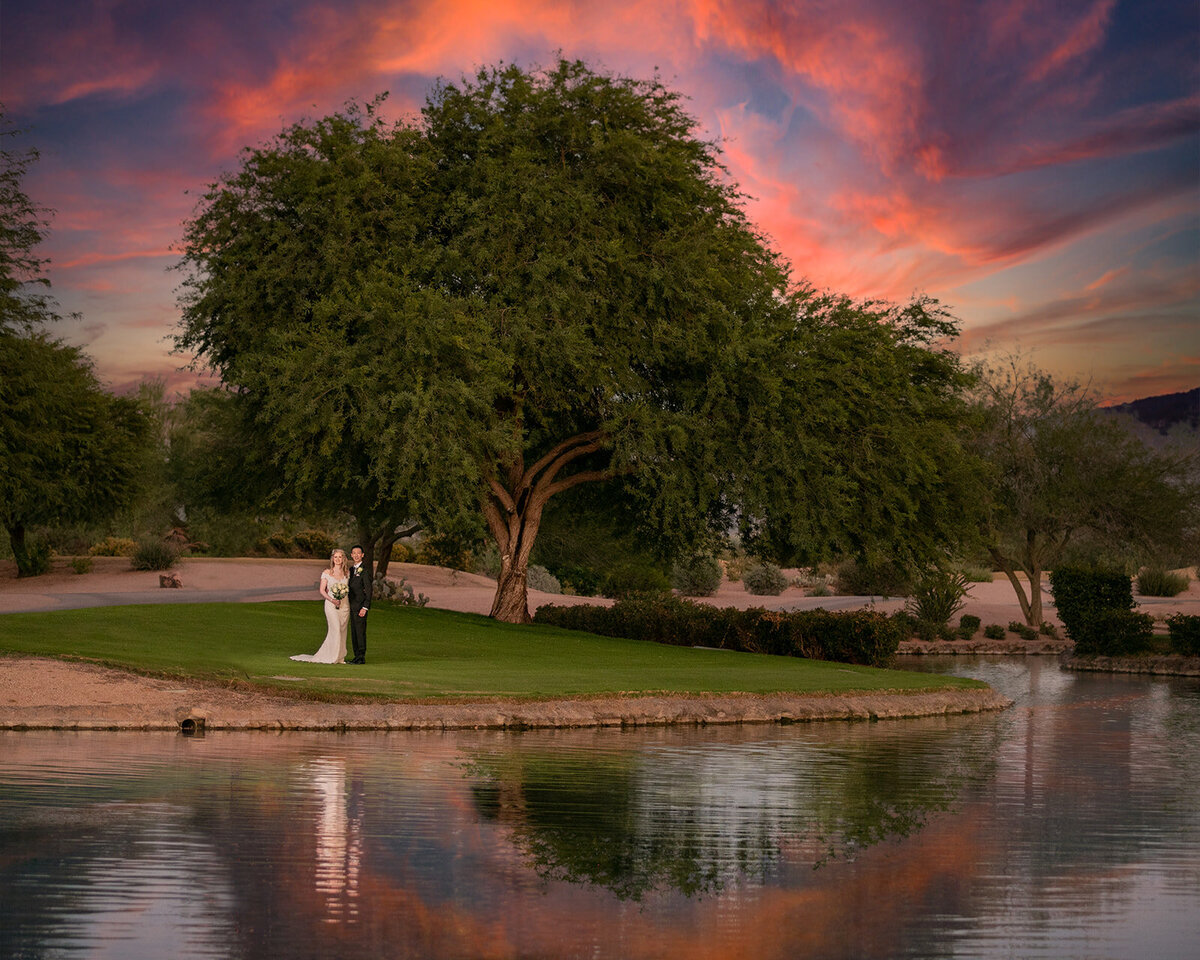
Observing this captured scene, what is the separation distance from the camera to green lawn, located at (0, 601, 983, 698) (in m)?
19.2

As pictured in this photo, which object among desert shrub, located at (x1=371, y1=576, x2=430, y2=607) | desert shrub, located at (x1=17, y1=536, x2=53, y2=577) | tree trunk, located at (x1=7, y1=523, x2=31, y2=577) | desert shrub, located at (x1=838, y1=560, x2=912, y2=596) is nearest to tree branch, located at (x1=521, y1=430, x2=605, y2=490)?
desert shrub, located at (x1=371, y1=576, x2=430, y2=607)

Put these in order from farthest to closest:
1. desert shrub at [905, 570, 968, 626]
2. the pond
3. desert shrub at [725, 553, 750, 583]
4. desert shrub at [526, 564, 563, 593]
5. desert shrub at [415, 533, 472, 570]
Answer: desert shrub at [725, 553, 750, 583]
desert shrub at [415, 533, 472, 570]
desert shrub at [526, 564, 563, 593]
desert shrub at [905, 570, 968, 626]
the pond

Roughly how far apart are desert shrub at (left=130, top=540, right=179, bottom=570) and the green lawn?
17.4 m

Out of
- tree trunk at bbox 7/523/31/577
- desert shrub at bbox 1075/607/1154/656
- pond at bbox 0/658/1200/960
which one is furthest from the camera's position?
tree trunk at bbox 7/523/31/577

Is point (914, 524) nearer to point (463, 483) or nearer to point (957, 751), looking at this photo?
point (463, 483)

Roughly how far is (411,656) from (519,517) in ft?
28.9

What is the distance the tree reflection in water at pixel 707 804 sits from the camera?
8.32 metres

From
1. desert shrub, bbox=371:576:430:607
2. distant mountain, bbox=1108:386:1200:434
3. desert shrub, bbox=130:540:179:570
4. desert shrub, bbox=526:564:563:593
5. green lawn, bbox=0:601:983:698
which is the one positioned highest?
distant mountain, bbox=1108:386:1200:434

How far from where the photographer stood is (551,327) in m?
29.1

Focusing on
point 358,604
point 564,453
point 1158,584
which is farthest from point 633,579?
point 358,604

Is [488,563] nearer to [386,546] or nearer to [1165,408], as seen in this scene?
[386,546]

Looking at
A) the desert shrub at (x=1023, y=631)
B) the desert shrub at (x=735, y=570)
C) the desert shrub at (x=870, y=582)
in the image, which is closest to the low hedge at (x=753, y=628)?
the desert shrub at (x=1023, y=631)

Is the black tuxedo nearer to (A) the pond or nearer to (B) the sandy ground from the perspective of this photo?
(B) the sandy ground

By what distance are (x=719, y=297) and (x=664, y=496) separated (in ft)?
15.5
